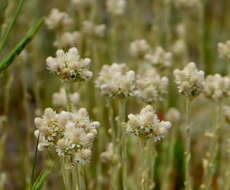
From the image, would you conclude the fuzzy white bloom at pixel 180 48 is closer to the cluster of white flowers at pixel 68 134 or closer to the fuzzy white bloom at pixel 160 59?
the fuzzy white bloom at pixel 160 59

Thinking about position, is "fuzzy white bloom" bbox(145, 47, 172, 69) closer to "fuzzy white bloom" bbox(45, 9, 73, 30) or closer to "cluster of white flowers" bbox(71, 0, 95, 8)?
"fuzzy white bloom" bbox(45, 9, 73, 30)

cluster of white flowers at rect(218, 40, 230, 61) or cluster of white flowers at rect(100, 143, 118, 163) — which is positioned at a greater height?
cluster of white flowers at rect(218, 40, 230, 61)

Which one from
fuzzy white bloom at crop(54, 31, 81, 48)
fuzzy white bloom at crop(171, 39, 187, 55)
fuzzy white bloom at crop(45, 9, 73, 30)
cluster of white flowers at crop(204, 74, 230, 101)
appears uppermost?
fuzzy white bloom at crop(171, 39, 187, 55)

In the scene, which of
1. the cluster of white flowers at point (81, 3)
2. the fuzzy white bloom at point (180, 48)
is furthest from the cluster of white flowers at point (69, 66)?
the fuzzy white bloom at point (180, 48)

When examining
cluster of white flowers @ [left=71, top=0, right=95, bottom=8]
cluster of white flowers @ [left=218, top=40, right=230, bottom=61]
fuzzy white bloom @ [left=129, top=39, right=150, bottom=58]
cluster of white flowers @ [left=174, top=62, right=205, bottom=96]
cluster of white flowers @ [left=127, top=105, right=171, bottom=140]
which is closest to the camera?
cluster of white flowers @ [left=127, top=105, right=171, bottom=140]

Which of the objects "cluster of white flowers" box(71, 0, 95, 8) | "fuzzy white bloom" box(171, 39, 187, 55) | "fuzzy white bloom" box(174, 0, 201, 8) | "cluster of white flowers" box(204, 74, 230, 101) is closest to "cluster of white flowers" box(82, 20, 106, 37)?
"cluster of white flowers" box(71, 0, 95, 8)

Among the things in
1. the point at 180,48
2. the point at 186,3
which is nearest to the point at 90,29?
the point at 186,3
